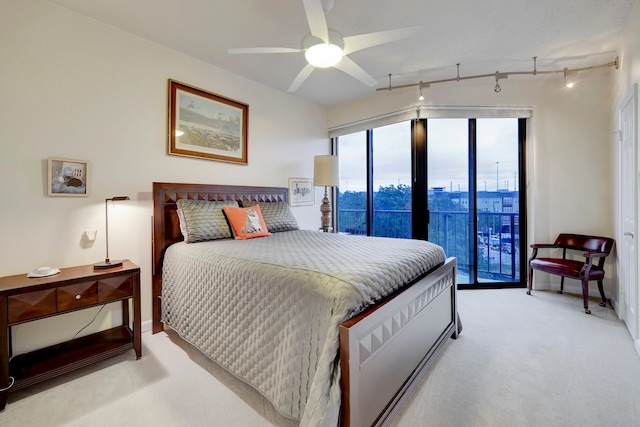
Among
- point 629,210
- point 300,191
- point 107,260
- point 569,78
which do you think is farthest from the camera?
point 300,191

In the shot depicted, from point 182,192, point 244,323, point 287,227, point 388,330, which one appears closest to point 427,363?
point 388,330

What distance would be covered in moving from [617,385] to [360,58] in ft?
11.1

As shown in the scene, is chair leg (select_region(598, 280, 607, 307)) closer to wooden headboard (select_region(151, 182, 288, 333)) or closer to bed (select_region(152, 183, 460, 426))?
bed (select_region(152, 183, 460, 426))

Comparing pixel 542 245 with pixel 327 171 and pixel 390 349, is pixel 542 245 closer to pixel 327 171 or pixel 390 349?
pixel 327 171

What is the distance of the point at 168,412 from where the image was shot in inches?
63.1

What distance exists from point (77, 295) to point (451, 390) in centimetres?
252

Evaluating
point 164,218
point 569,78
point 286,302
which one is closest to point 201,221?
point 164,218

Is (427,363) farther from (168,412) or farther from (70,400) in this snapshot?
(70,400)

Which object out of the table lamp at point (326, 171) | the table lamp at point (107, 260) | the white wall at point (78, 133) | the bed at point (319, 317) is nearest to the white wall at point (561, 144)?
the table lamp at point (326, 171)

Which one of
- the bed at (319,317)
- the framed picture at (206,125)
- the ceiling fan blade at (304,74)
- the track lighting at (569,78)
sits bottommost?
the bed at (319,317)

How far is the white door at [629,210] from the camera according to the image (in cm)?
231

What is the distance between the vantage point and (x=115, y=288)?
2.07m

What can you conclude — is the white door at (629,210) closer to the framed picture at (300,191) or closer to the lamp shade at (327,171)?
the lamp shade at (327,171)

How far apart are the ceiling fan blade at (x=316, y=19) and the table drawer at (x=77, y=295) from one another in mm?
2278
